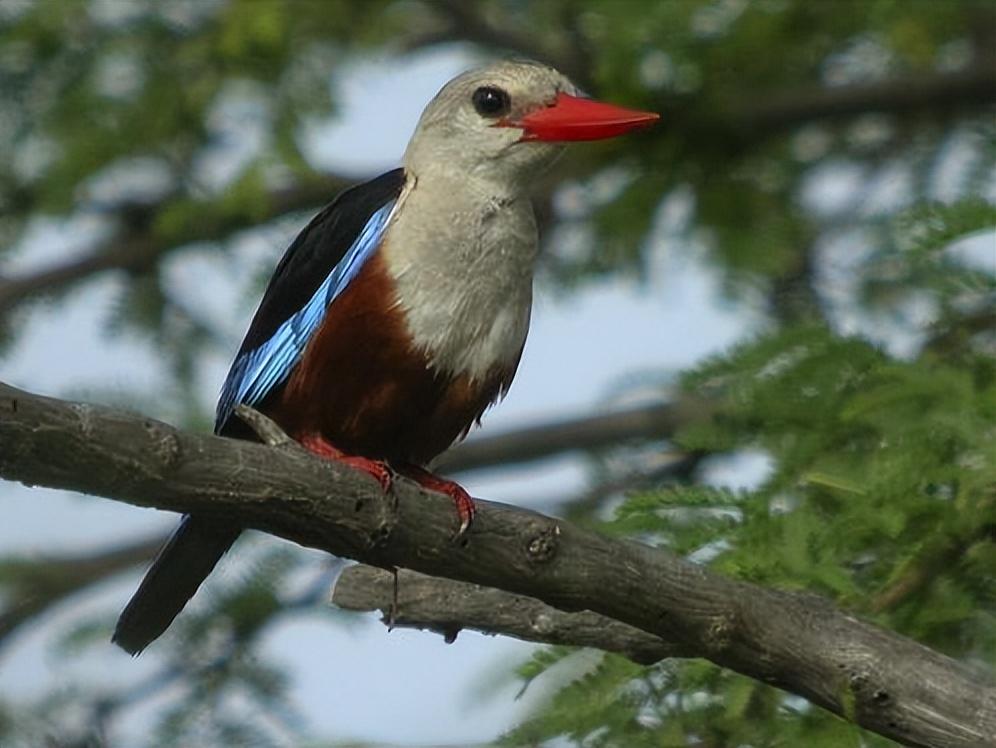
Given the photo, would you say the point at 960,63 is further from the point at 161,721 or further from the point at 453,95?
the point at 161,721

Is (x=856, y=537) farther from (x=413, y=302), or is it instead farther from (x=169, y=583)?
(x=169, y=583)

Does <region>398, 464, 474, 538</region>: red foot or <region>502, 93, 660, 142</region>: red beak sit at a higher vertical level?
<region>502, 93, 660, 142</region>: red beak

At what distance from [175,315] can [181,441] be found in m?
2.77

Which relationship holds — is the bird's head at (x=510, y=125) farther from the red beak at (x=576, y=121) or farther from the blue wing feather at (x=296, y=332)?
the blue wing feather at (x=296, y=332)

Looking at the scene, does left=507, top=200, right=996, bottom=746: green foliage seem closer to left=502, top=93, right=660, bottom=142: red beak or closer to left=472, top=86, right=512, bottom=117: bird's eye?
left=502, top=93, right=660, bottom=142: red beak

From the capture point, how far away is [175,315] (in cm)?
514

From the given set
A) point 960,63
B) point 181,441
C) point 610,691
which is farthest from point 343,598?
point 960,63

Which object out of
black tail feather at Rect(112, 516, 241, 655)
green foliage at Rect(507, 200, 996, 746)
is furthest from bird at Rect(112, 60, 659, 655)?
green foliage at Rect(507, 200, 996, 746)

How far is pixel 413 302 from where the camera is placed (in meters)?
3.37

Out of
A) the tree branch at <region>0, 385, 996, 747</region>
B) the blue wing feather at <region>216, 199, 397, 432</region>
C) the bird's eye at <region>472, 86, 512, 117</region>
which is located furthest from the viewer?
the bird's eye at <region>472, 86, 512, 117</region>

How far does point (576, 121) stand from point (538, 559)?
103 cm

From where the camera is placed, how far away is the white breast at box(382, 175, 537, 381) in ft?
11.1

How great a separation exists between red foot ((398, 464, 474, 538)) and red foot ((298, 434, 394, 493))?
0.29 ft

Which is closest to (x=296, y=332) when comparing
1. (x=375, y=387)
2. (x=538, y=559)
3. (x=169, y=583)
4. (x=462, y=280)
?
(x=375, y=387)
